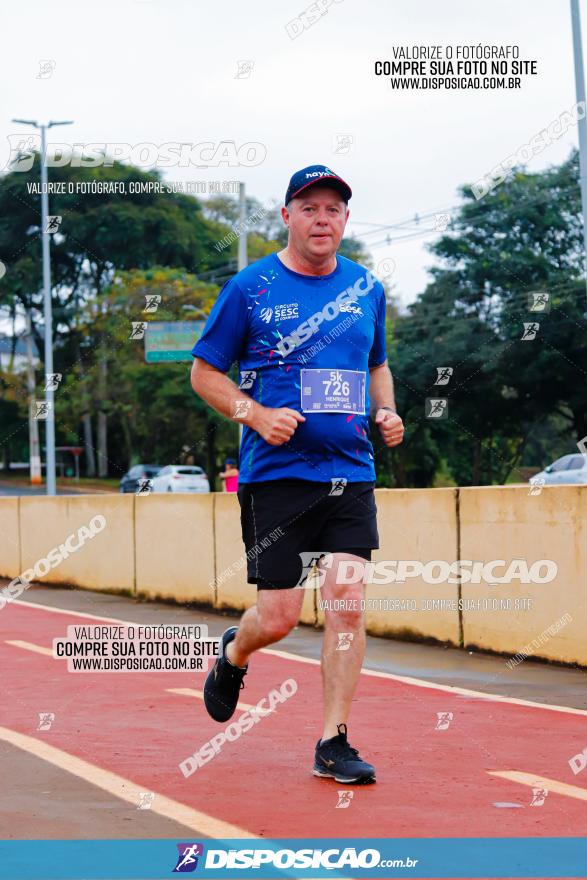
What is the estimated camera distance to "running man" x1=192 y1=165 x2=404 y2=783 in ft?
17.5

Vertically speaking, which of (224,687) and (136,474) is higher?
(136,474)

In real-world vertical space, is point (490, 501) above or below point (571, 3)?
below

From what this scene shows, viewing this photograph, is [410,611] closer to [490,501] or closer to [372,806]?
[490,501]

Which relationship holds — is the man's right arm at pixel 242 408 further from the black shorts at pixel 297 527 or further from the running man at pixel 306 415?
the black shorts at pixel 297 527

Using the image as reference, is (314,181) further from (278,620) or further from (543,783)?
(543,783)

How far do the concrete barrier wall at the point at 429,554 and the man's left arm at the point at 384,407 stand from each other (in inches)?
133

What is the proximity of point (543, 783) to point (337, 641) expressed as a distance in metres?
0.86

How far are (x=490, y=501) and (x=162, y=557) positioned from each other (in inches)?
217

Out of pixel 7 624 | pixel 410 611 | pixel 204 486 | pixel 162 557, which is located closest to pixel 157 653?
pixel 410 611

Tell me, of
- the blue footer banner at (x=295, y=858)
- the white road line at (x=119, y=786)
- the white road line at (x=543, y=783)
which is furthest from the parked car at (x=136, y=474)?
the blue footer banner at (x=295, y=858)

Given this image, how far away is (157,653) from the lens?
32.9ft

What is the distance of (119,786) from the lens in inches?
201

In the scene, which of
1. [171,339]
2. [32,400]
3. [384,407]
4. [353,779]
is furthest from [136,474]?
[353,779]

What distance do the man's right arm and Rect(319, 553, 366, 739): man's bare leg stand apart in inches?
20.4
